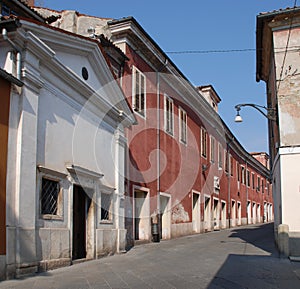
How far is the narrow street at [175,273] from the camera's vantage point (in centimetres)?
741

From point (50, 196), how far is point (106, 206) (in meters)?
3.03

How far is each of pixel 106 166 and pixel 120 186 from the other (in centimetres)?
105

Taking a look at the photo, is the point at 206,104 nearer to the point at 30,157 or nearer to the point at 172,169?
the point at 172,169

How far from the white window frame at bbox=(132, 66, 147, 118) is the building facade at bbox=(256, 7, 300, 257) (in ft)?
16.1

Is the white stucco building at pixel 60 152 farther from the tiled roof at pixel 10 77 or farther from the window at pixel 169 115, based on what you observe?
the window at pixel 169 115

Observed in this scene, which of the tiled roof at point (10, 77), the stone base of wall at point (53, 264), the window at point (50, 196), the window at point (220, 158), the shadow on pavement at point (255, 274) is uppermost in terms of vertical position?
the window at point (220, 158)

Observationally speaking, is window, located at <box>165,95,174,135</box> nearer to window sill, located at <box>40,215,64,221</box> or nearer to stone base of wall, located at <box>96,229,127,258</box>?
stone base of wall, located at <box>96,229,127,258</box>

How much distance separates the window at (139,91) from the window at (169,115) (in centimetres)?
254

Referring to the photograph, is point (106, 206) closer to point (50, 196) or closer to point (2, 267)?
point (50, 196)

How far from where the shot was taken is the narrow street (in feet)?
24.3

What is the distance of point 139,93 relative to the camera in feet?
53.5

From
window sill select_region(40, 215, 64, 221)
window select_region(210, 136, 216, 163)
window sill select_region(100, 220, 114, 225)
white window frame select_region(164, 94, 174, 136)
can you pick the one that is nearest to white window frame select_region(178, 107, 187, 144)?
white window frame select_region(164, 94, 174, 136)

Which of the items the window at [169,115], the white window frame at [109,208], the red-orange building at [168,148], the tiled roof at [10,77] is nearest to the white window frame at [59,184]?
the tiled roof at [10,77]

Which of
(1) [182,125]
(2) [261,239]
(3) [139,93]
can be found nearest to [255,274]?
(3) [139,93]
